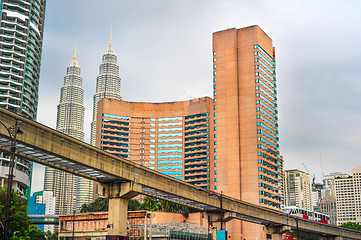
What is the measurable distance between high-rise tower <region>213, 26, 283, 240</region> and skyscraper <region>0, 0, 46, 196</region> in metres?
→ 77.3

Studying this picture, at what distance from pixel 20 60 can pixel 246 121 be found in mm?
90946

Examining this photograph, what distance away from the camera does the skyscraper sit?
13450cm

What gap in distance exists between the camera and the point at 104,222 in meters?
99.5

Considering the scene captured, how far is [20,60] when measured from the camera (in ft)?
461

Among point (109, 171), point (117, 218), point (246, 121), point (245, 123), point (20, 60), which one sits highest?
point (20, 60)

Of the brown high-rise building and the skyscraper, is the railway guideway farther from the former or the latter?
the skyscraper

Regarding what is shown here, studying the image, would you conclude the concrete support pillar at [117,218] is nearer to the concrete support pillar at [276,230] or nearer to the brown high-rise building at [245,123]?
the concrete support pillar at [276,230]

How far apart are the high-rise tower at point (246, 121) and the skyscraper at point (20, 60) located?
254 ft

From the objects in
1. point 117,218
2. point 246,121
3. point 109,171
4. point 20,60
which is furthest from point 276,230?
point 20,60

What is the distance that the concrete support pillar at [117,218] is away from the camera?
68.4 meters

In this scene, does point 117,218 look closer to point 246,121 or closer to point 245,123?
point 245,123

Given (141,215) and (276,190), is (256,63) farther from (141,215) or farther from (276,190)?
(141,215)

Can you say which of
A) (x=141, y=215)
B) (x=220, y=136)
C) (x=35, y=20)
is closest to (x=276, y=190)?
(x=220, y=136)

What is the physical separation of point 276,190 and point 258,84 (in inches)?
1811
